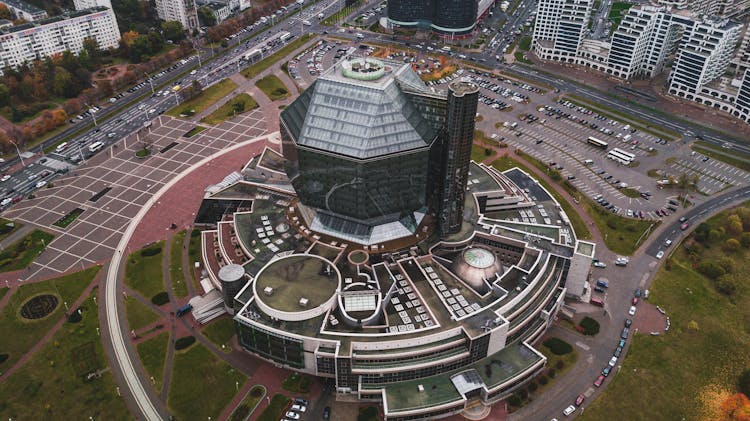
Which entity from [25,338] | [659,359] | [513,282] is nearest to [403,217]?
[513,282]

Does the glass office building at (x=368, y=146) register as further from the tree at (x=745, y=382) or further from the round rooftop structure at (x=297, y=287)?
the tree at (x=745, y=382)

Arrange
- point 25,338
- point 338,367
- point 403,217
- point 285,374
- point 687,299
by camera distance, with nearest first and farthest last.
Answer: point 338,367, point 285,374, point 25,338, point 687,299, point 403,217

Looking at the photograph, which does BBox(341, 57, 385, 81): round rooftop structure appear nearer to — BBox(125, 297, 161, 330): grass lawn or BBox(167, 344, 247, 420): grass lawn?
BBox(167, 344, 247, 420): grass lawn

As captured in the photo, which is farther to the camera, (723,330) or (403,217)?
(403,217)

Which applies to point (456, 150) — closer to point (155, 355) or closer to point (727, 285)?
point (727, 285)

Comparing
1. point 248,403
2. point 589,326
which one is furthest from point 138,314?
point 589,326

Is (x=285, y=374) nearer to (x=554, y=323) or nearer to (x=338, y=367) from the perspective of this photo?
(x=338, y=367)
